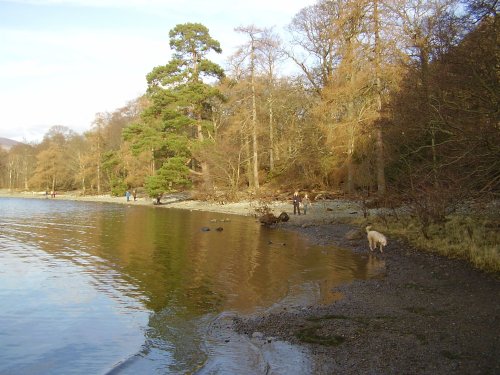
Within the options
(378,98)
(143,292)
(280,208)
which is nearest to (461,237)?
(143,292)

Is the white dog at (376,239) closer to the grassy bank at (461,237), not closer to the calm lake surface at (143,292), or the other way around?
the calm lake surface at (143,292)

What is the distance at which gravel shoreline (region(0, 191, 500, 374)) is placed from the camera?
609 centimetres

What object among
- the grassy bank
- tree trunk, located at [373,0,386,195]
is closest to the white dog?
the grassy bank

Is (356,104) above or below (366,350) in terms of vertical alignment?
above

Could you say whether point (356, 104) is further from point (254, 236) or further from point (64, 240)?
point (64, 240)

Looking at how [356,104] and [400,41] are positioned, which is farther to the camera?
[356,104]

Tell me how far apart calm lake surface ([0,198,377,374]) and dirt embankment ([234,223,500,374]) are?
1.01 metres

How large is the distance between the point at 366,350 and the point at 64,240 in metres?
16.8

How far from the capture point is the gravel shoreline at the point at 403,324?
609cm

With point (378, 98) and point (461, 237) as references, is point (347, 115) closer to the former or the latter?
point (378, 98)

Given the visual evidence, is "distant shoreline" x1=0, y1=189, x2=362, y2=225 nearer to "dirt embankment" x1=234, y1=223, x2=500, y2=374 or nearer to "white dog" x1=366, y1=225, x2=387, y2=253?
"white dog" x1=366, y1=225, x2=387, y2=253

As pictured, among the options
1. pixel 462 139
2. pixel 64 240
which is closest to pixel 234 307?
pixel 462 139

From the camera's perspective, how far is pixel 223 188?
40.5 metres

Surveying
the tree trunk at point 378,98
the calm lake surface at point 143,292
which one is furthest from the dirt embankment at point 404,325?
the tree trunk at point 378,98
